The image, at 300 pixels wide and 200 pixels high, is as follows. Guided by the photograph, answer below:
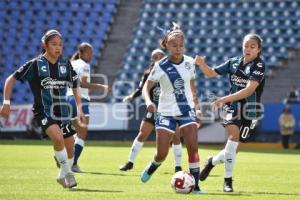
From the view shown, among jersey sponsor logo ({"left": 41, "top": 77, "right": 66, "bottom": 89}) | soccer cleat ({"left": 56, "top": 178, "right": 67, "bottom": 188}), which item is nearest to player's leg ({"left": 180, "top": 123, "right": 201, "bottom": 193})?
soccer cleat ({"left": 56, "top": 178, "right": 67, "bottom": 188})

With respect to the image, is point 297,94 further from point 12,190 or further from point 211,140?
point 12,190

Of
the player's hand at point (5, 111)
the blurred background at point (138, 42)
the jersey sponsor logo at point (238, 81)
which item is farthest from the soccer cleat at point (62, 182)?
the blurred background at point (138, 42)

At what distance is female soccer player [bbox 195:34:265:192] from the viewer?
11.0 metres

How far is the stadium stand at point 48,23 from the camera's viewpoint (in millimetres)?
33938

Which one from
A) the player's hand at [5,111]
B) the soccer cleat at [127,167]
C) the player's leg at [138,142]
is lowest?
the soccer cleat at [127,167]

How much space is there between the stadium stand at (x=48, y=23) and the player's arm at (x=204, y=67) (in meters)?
22.3

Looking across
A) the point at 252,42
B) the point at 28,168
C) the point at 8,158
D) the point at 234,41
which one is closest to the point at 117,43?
the point at 234,41

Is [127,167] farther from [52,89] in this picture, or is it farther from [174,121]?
[174,121]

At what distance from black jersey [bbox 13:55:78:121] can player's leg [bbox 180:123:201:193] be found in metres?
1.97

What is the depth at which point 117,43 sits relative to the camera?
34.1 metres

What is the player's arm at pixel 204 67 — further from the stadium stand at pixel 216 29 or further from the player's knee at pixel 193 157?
the stadium stand at pixel 216 29

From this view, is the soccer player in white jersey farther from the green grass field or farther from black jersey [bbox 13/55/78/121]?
black jersey [bbox 13/55/78/121]

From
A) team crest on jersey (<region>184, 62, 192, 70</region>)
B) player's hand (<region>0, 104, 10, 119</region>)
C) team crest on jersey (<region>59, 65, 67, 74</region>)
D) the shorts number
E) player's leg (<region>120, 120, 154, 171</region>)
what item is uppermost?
team crest on jersey (<region>184, 62, 192, 70</region>)

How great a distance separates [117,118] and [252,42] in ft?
59.1
